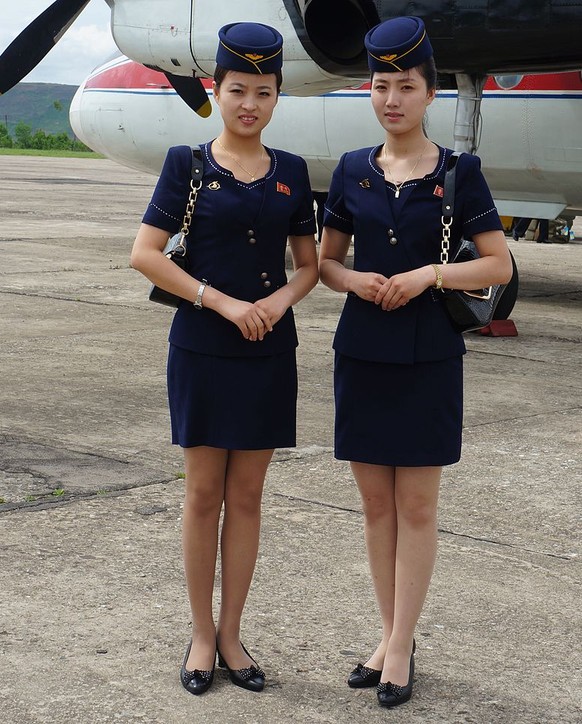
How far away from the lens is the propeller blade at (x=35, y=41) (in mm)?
10289

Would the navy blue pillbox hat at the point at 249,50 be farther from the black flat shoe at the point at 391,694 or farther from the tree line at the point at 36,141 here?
the tree line at the point at 36,141

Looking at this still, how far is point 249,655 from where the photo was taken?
11.9ft

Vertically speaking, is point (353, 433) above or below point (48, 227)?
above

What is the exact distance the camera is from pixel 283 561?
15.0ft

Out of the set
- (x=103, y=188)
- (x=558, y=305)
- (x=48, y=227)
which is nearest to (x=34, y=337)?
(x=558, y=305)

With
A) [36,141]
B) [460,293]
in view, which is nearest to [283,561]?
[460,293]

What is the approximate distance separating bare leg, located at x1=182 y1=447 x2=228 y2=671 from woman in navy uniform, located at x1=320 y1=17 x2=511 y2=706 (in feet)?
1.32

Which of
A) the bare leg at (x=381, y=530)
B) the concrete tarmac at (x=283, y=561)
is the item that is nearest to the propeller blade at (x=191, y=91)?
the concrete tarmac at (x=283, y=561)

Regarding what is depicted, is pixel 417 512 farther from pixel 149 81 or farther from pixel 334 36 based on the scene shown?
pixel 149 81

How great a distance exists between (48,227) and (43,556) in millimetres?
16759

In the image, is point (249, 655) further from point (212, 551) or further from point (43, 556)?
point (43, 556)

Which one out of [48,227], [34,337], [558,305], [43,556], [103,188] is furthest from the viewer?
[103,188]

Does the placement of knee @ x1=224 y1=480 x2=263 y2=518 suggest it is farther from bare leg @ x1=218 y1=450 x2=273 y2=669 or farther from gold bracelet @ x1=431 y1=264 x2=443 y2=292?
gold bracelet @ x1=431 y1=264 x2=443 y2=292

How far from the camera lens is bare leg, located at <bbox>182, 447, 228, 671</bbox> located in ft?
11.4
